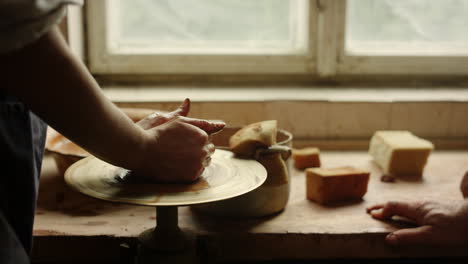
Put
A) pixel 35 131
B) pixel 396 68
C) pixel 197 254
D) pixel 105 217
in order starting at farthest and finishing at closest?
pixel 396 68
pixel 105 217
pixel 197 254
pixel 35 131

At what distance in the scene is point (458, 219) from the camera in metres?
0.98

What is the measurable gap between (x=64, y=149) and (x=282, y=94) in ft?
2.17

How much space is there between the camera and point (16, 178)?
72 cm

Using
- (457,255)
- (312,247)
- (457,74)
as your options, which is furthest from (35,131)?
(457,74)

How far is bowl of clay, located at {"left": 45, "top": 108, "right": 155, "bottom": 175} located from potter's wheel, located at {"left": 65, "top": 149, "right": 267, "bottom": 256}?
0.14m

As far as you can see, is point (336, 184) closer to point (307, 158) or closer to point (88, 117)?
point (307, 158)

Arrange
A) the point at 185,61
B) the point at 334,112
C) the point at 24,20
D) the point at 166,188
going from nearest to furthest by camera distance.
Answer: the point at 24,20 < the point at 166,188 < the point at 334,112 < the point at 185,61

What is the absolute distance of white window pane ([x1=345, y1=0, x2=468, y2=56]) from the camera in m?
1.72

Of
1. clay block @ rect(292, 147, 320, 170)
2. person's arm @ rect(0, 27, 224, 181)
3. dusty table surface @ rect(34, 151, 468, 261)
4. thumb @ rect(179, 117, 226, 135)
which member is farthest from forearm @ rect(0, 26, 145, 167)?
clay block @ rect(292, 147, 320, 170)

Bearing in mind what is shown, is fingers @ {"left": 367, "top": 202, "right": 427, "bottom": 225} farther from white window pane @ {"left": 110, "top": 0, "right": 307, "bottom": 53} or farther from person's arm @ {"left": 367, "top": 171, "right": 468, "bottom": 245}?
white window pane @ {"left": 110, "top": 0, "right": 307, "bottom": 53}

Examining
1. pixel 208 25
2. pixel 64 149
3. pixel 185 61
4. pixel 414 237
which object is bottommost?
pixel 414 237

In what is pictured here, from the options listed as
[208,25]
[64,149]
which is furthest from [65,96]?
[208,25]

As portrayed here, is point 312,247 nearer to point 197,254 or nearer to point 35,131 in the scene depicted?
point 197,254

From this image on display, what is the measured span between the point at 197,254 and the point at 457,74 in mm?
1159
